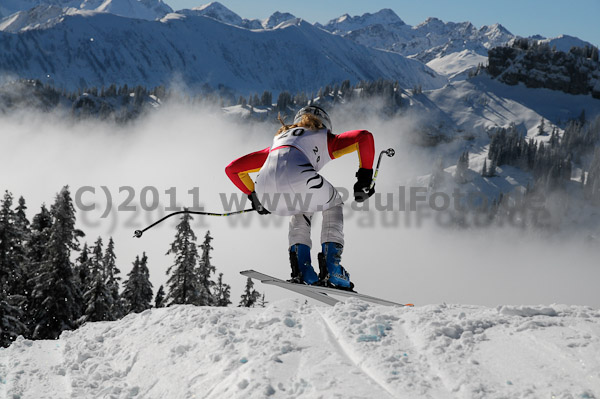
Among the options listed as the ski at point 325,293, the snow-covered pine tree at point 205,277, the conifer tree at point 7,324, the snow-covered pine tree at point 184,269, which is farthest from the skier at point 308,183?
the snow-covered pine tree at point 205,277

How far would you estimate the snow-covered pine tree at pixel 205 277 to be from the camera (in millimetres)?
28578

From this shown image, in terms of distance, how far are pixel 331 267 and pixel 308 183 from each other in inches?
54.2

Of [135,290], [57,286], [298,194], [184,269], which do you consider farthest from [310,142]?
[135,290]

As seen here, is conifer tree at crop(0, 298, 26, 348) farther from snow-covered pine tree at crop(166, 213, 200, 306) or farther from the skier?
the skier

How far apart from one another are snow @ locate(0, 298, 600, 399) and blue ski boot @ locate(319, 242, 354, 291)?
1.37 m

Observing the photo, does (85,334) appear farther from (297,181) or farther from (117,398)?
(297,181)

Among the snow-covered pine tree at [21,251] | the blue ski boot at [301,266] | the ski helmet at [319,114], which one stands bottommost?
the snow-covered pine tree at [21,251]

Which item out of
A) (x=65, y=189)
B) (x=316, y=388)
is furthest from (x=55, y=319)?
(x=316, y=388)

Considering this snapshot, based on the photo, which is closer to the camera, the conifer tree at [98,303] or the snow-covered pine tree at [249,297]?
the conifer tree at [98,303]

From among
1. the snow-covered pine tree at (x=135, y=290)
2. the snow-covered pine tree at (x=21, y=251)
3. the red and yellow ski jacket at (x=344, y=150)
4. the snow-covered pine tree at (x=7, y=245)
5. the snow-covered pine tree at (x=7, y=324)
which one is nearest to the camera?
the red and yellow ski jacket at (x=344, y=150)

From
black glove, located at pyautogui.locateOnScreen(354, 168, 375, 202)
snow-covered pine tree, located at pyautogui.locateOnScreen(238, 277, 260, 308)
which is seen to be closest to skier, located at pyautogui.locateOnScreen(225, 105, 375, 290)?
black glove, located at pyautogui.locateOnScreen(354, 168, 375, 202)

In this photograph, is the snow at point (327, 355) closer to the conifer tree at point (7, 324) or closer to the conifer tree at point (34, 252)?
the conifer tree at point (7, 324)

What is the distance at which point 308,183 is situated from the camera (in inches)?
259

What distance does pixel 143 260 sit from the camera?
34.8m
